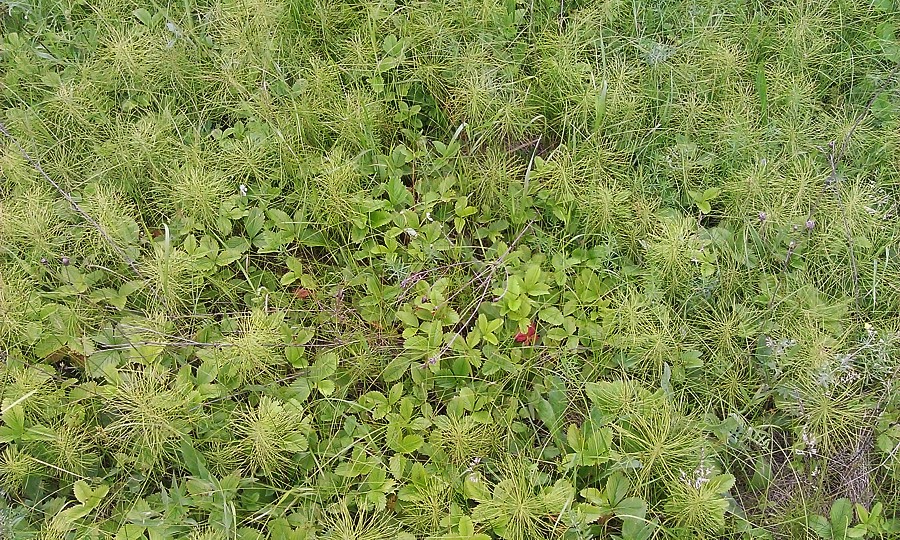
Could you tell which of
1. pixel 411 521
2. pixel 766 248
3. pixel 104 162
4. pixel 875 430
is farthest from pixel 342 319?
pixel 875 430

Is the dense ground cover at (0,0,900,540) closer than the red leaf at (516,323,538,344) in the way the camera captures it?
Yes

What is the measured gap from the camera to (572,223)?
7.02 feet

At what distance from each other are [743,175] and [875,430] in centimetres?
84

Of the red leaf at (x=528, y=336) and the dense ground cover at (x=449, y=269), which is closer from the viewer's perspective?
the dense ground cover at (x=449, y=269)

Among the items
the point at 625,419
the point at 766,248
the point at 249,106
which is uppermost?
the point at 249,106

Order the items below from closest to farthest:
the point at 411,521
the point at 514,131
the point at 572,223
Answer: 1. the point at 411,521
2. the point at 572,223
3. the point at 514,131

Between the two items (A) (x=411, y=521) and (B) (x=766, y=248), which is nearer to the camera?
(A) (x=411, y=521)

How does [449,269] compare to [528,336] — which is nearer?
[528,336]

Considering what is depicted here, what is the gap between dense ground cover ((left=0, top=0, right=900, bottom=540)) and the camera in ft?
5.66

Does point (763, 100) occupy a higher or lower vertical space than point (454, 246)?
higher

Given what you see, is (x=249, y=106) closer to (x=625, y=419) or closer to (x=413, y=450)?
(x=413, y=450)

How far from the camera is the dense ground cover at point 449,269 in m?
1.72

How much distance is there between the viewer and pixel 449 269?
2.09 meters

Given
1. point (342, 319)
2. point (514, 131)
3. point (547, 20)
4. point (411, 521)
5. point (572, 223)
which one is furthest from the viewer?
point (547, 20)
